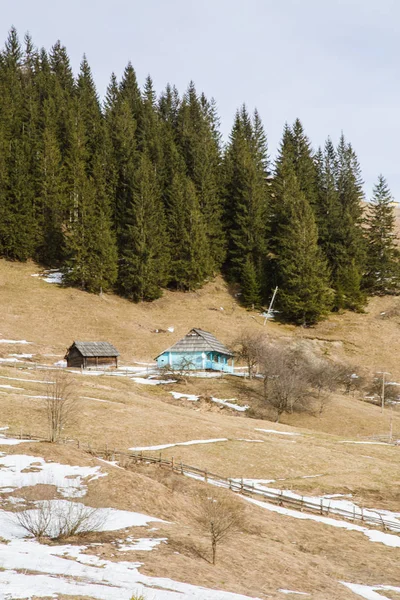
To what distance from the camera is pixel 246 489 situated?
2877cm

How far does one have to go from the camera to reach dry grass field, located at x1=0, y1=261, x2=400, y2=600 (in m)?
18.3

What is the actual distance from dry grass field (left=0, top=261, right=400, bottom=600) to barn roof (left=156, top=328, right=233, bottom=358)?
369cm

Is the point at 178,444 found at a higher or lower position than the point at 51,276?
lower

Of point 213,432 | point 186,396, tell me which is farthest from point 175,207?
point 213,432

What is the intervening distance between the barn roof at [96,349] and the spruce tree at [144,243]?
58.4ft

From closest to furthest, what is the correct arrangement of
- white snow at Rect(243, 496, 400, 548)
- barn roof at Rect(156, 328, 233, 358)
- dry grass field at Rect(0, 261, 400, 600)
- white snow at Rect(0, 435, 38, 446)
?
dry grass field at Rect(0, 261, 400, 600) → white snow at Rect(243, 496, 400, 548) → white snow at Rect(0, 435, 38, 446) → barn roof at Rect(156, 328, 233, 358)

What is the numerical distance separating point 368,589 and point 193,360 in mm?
45494

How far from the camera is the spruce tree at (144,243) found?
257 feet

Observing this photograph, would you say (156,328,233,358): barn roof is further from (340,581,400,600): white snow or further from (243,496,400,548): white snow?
(340,581,400,600): white snow

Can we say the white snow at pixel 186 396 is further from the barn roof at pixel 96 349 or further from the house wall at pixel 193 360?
the barn roof at pixel 96 349

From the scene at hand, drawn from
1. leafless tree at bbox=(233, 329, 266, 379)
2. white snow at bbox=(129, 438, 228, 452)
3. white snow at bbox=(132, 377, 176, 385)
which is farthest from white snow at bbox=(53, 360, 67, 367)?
white snow at bbox=(129, 438, 228, 452)

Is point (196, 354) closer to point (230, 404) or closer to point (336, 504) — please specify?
point (230, 404)

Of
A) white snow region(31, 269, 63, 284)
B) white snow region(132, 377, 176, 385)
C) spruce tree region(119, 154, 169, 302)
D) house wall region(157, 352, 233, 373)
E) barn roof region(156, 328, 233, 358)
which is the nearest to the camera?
white snow region(132, 377, 176, 385)

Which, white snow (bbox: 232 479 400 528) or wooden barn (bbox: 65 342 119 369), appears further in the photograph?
wooden barn (bbox: 65 342 119 369)
